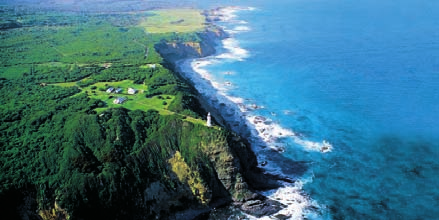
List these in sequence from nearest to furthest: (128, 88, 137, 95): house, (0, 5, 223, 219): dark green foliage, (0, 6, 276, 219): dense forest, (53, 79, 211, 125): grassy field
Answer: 1. (0, 6, 276, 219): dense forest
2. (0, 5, 223, 219): dark green foliage
3. (53, 79, 211, 125): grassy field
4. (128, 88, 137, 95): house

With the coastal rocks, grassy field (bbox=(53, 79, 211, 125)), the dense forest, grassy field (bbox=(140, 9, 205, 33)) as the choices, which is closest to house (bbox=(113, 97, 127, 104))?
grassy field (bbox=(53, 79, 211, 125))

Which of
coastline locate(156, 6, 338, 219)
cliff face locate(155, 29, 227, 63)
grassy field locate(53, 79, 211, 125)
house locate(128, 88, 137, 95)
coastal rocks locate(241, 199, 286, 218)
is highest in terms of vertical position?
house locate(128, 88, 137, 95)

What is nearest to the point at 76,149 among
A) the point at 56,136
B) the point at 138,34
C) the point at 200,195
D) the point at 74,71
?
the point at 56,136

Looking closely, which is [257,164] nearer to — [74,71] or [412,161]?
[412,161]

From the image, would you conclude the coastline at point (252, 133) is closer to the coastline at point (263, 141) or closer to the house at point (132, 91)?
the coastline at point (263, 141)

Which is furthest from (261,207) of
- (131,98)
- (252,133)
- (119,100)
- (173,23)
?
(173,23)

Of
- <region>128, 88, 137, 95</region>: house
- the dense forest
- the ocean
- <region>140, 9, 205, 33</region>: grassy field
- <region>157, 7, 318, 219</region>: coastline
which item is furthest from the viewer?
<region>140, 9, 205, 33</region>: grassy field

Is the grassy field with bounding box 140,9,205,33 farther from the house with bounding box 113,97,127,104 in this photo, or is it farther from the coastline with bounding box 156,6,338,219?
the house with bounding box 113,97,127,104
